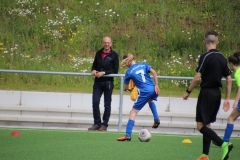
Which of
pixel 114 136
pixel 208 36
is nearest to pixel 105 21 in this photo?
pixel 114 136

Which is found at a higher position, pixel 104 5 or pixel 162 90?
pixel 104 5

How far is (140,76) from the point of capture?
37.7 ft

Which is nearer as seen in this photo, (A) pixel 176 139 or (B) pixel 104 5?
(A) pixel 176 139

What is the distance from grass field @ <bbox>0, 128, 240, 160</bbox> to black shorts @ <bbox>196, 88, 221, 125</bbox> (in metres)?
0.95

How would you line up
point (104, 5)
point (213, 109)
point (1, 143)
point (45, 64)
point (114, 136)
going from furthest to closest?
point (104, 5) → point (45, 64) → point (114, 136) → point (1, 143) → point (213, 109)

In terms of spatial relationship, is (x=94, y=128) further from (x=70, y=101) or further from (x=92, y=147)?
(x=70, y=101)

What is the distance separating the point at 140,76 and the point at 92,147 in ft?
5.69

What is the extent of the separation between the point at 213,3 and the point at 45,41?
6.23m

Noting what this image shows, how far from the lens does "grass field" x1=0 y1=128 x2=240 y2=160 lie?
9.32 m

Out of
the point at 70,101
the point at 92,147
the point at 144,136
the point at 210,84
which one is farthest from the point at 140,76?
the point at 70,101

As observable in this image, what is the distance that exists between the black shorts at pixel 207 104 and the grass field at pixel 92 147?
95 cm

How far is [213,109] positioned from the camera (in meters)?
8.60

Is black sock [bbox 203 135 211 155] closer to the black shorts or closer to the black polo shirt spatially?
the black shorts

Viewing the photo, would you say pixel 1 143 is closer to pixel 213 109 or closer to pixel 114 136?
pixel 114 136
